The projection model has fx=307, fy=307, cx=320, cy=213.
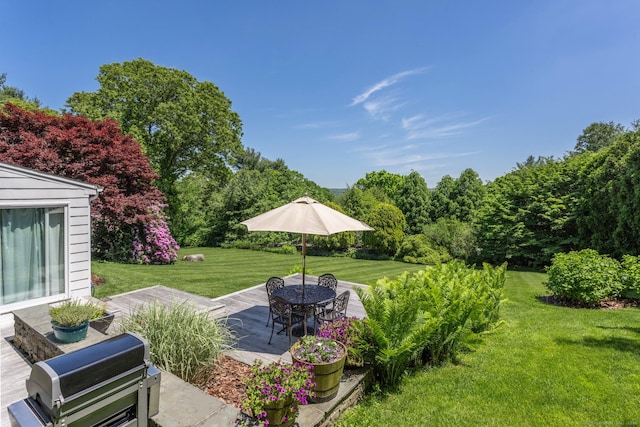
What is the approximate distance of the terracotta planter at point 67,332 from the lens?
144 inches

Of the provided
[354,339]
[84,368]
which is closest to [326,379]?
[354,339]

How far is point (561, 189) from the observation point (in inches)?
695

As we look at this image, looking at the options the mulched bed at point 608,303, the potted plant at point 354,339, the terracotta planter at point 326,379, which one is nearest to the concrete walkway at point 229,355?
the terracotta planter at point 326,379

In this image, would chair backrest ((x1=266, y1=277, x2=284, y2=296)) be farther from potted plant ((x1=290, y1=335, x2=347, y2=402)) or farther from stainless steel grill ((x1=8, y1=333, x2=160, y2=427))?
stainless steel grill ((x1=8, y1=333, x2=160, y2=427))

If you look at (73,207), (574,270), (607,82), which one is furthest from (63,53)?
(607,82)

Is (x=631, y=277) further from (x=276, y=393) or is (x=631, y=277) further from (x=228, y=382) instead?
→ (x=228, y=382)

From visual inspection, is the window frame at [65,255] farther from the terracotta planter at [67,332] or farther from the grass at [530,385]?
the grass at [530,385]

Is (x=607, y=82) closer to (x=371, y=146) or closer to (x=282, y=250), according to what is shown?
(x=371, y=146)

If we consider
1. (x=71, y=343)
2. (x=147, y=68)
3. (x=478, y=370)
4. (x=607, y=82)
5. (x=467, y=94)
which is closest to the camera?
(x=71, y=343)

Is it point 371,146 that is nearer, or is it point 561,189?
point 561,189

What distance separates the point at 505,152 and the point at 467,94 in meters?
8.89

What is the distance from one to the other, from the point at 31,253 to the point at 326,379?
573 centimetres

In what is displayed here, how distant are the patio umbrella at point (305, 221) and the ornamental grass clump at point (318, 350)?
1.46m

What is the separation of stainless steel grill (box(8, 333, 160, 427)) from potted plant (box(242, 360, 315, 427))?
780mm
